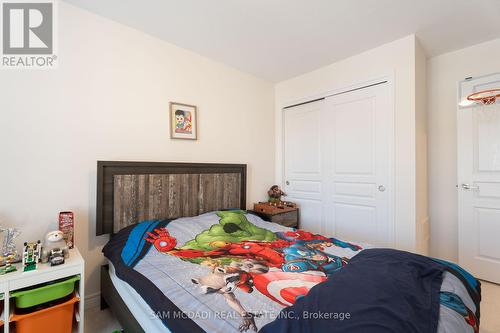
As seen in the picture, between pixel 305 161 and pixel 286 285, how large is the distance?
7.42 feet

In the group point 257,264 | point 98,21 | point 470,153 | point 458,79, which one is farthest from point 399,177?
point 98,21

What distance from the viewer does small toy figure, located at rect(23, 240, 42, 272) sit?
54.3 inches

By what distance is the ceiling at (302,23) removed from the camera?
191cm

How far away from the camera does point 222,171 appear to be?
110 inches

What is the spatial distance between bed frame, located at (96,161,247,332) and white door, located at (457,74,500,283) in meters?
2.56

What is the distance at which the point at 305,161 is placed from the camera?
3268 mm

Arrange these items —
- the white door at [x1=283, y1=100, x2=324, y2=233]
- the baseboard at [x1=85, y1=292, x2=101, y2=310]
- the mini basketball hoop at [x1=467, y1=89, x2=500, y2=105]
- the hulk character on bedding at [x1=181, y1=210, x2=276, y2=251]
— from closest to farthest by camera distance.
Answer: the hulk character on bedding at [x1=181, y1=210, x2=276, y2=251] < the baseboard at [x1=85, y1=292, x2=101, y2=310] < the mini basketball hoop at [x1=467, y1=89, x2=500, y2=105] < the white door at [x1=283, y1=100, x2=324, y2=233]

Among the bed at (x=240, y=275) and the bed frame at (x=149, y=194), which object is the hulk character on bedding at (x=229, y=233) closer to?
the bed at (x=240, y=275)

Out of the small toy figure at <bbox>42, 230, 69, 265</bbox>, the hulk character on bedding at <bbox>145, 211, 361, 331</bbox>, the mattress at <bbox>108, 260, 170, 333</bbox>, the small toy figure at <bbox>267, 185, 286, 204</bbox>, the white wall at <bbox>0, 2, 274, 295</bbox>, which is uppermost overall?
the white wall at <bbox>0, 2, 274, 295</bbox>

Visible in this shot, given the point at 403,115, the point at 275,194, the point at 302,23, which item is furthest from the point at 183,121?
the point at 403,115

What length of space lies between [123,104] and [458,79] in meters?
3.54

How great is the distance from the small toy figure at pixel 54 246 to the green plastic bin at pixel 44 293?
0.18m

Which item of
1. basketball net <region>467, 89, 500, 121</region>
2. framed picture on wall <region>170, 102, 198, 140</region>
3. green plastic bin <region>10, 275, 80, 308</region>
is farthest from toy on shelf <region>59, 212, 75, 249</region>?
basketball net <region>467, 89, 500, 121</region>

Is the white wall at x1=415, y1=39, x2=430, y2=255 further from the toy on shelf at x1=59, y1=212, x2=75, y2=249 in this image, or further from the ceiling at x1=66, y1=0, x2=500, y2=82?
the toy on shelf at x1=59, y1=212, x2=75, y2=249
